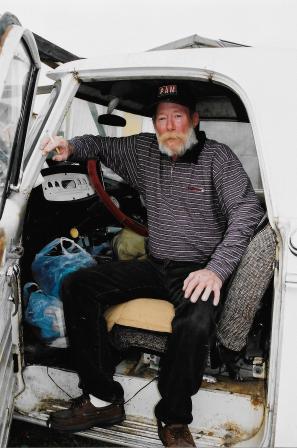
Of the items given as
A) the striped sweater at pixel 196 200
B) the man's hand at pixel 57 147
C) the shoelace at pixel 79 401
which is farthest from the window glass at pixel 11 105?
the shoelace at pixel 79 401

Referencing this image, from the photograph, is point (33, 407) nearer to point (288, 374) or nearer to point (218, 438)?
point (218, 438)

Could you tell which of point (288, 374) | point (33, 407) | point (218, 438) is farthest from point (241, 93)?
point (33, 407)

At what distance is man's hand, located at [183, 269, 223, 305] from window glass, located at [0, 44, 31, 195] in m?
0.92

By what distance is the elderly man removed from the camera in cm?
202

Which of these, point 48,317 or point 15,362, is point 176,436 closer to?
point 15,362

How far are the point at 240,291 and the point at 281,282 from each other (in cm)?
30

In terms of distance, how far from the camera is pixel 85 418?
2.20 meters

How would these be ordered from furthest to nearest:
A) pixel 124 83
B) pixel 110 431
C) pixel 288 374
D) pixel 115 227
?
pixel 115 227 < pixel 124 83 < pixel 110 431 < pixel 288 374

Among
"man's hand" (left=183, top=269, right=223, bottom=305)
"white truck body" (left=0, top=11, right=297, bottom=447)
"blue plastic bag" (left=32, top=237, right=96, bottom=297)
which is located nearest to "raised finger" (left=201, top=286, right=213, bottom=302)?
"man's hand" (left=183, top=269, right=223, bottom=305)

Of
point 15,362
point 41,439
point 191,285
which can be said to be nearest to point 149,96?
point 191,285

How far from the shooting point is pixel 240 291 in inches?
79.2

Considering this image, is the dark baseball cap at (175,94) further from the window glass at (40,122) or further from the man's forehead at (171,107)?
the window glass at (40,122)

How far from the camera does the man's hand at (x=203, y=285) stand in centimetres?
202

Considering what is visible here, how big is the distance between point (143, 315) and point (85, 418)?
23.0 inches
